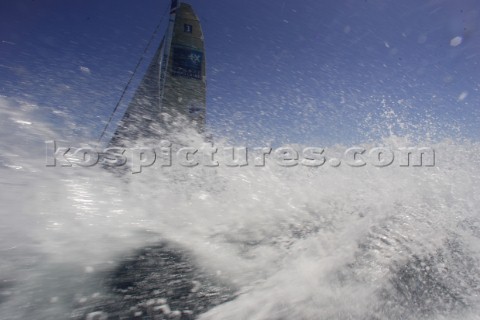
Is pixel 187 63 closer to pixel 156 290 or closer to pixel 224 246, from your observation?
pixel 224 246

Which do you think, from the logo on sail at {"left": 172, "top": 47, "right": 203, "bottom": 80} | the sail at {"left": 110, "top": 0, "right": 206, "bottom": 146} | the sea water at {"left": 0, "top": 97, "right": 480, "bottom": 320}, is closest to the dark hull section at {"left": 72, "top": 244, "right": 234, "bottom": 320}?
the sea water at {"left": 0, "top": 97, "right": 480, "bottom": 320}

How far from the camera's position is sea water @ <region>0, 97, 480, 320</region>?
62.1 inches

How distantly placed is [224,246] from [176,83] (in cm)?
826

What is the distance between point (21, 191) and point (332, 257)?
278cm

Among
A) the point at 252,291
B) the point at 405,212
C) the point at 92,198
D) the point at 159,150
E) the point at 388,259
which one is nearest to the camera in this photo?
the point at 252,291

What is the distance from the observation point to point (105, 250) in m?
1.97

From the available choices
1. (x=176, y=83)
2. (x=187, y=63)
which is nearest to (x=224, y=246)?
(x=176, y=83)

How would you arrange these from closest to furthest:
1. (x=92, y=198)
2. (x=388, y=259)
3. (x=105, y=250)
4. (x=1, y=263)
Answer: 1. (x=1, y=263)
2. (x=105, y=250)
3. (x=388, y=259)
4. (x=92, y=198)

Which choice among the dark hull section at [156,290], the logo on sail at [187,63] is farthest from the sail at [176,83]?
the dark hull section at [156,290]

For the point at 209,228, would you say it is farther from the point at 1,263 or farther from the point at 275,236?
the point at 1,263

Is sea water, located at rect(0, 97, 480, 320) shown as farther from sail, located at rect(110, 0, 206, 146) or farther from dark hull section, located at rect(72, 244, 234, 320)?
sail, located at rect(110, 0, 206, 146)

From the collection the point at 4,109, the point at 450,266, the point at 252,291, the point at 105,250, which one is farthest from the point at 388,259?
the point at 4,109

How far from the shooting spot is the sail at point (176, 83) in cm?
937

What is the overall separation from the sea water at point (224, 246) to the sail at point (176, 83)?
5.13 meters
